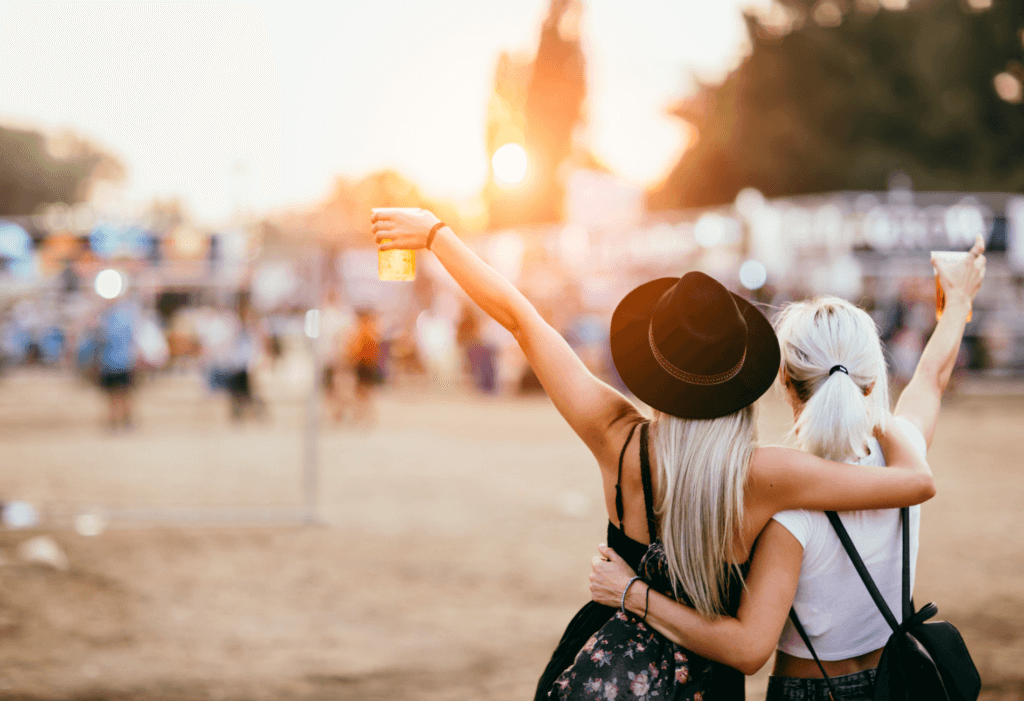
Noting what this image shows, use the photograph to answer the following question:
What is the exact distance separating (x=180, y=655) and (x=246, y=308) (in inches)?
450

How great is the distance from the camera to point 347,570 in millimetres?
6191

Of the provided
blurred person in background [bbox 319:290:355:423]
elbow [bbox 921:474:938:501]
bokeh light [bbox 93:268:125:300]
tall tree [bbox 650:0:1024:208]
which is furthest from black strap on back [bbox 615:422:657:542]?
tall tree [bbox 650:0:1024:208]

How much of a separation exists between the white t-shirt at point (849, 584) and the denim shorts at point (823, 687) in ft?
0.16

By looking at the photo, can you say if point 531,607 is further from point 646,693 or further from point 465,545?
point 646,693

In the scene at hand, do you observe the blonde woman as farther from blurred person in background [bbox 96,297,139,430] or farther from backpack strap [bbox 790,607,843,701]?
blurred person in background [bbox 96,297,139,430]

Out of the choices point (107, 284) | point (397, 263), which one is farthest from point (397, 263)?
point (107, 284)

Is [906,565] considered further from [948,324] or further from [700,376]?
[948,324]

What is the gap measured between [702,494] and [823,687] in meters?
0.62

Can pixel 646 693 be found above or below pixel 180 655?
above

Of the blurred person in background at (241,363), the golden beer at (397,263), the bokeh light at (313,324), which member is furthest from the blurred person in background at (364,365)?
the golden beer at (397,263)

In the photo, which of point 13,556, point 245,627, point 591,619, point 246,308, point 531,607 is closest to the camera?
point 591,619

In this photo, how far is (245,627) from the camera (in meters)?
5.04

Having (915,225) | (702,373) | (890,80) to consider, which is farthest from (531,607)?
(890,80)

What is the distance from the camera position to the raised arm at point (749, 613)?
1857 mm
